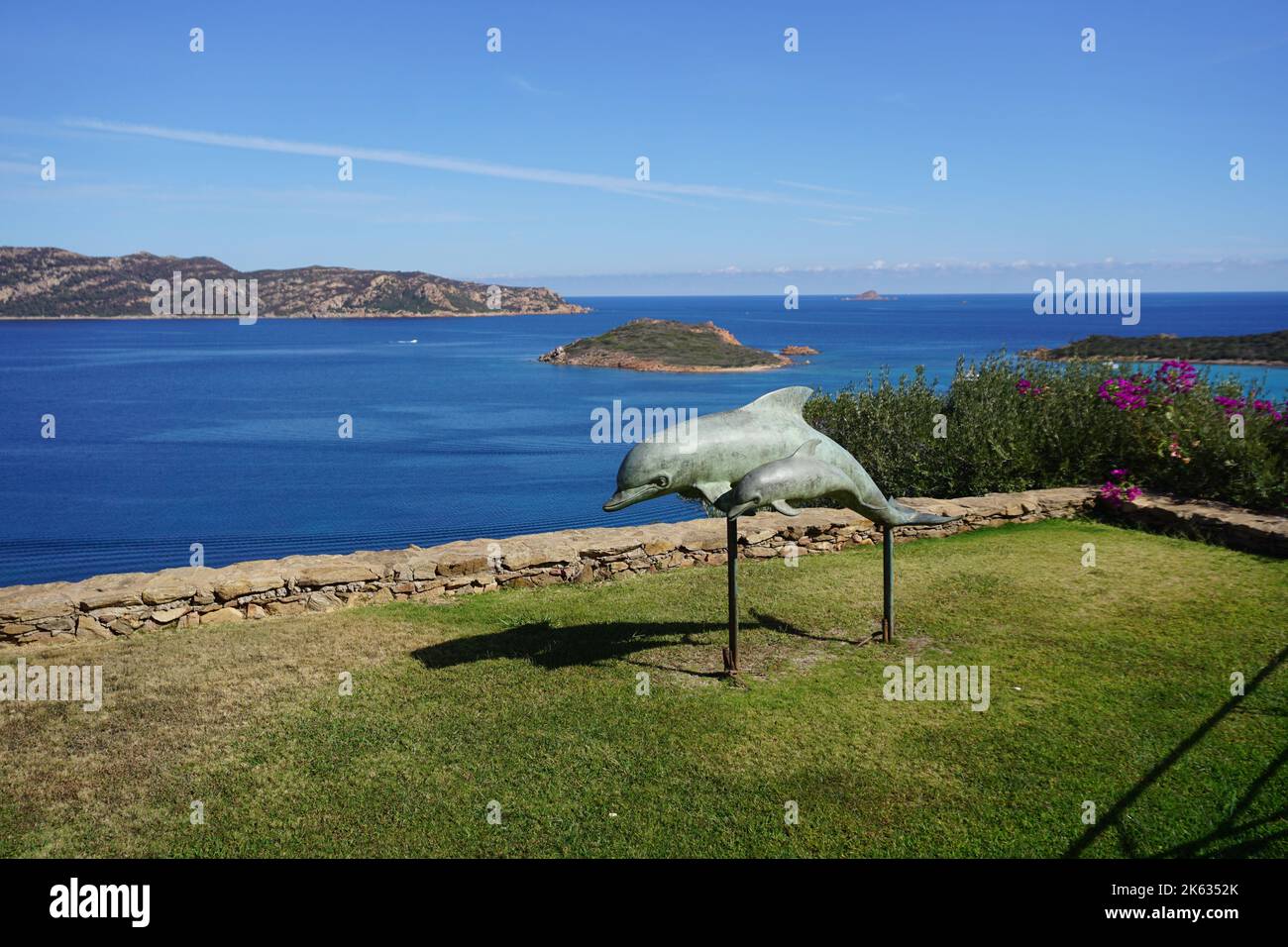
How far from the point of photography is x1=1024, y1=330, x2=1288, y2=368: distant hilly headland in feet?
165

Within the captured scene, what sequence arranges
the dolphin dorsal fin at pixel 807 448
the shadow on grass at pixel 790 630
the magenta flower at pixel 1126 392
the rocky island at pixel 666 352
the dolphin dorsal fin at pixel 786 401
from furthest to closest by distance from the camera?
1. the rocky island at pixel 666 352
2. the magenta flower at pixel 1126 392
3. the shadow on grass at pixel 790 630
4. the dolphin dorsal fin at pixel 786 401
5. the dolphin dorsal fin at pixel 807 448

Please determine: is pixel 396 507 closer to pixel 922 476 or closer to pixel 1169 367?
pixel 922 476

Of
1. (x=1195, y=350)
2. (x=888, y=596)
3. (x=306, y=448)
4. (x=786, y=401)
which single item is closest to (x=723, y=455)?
(x=786, y=401)

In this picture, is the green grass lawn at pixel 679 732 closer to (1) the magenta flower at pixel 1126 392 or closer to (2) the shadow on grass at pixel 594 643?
(2) the shadow on grass at pixel 594 643

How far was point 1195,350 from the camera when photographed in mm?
56938

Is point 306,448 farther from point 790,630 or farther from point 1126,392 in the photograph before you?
point 790,630

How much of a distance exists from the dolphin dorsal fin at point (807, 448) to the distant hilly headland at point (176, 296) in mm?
154848

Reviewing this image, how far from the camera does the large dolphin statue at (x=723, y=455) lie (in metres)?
8.00

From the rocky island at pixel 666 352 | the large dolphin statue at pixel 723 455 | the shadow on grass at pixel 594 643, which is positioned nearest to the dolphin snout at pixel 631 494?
the large dolphin statue at pixel 723 455

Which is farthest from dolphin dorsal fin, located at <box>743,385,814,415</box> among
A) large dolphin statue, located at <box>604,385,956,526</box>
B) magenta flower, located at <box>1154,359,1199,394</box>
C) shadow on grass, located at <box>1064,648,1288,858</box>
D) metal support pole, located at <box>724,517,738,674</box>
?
magenta flower, located at <box>1154,359,1199,394</box>

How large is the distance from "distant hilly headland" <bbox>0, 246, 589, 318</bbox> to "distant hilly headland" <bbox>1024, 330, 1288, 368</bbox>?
133m

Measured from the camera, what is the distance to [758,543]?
46.1 feet

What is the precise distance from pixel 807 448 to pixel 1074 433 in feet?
35.4
